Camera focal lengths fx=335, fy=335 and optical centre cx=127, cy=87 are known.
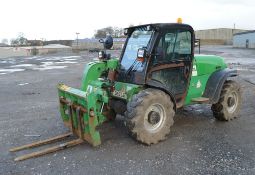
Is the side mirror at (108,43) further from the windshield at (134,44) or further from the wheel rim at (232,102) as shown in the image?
the wheel rim at (232,102)

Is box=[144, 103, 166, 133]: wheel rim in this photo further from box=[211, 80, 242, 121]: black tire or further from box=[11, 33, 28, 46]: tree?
box=[11, 33, 28, 46]: tree

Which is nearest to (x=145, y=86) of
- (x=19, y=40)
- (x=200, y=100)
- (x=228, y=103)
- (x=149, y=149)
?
(x=149, y=149)

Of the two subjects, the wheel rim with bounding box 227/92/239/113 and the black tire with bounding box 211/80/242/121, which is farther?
the wheel rim with bounding box 227/92/239/113

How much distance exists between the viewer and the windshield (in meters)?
6.47

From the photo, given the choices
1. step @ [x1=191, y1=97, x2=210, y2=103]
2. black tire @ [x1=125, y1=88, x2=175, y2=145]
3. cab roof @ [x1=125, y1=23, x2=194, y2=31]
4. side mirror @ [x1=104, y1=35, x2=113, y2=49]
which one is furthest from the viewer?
step @ [x1=191, y1=97, x2=210, y2=103]

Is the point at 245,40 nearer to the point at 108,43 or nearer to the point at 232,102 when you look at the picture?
the point at 232,102

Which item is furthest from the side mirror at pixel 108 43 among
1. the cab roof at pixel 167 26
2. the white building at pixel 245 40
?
the white building at pixel 245 40

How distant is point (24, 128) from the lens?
24.7ft

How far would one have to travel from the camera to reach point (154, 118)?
6129 millimetres

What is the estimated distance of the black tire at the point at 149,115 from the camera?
581 cm

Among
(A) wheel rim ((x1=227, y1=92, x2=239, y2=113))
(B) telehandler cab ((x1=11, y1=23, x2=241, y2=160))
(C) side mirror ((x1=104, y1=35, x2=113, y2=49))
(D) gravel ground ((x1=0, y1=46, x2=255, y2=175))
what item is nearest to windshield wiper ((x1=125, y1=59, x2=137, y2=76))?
(B) telehandler cab ((x1=11, y1=23, x2=241, y2=160))

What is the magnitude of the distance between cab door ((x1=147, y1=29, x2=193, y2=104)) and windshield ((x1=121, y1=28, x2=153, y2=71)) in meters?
0.30

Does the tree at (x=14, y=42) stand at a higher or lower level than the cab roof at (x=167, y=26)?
higher

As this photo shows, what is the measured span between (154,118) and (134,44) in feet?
5.33
